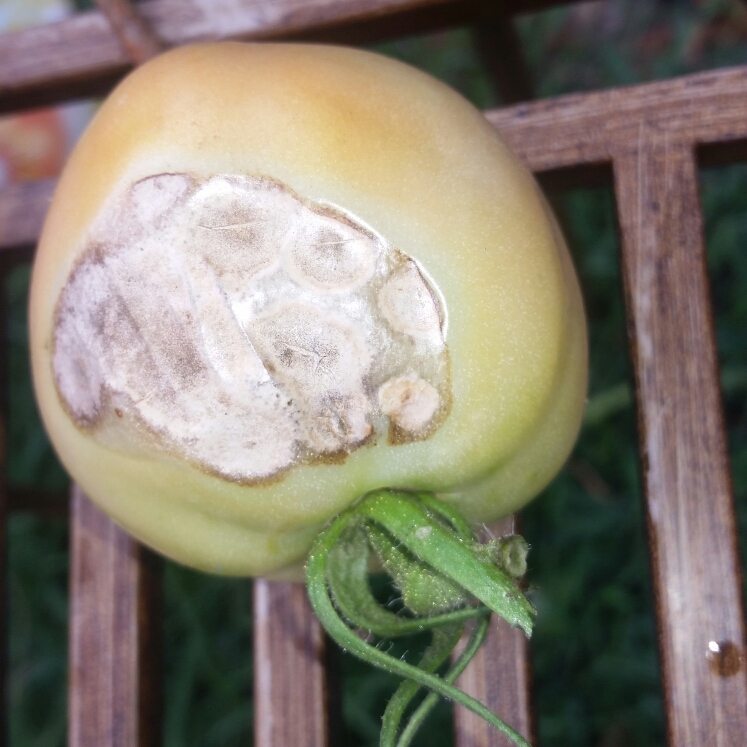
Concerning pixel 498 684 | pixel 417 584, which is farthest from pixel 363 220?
pixel 498 684

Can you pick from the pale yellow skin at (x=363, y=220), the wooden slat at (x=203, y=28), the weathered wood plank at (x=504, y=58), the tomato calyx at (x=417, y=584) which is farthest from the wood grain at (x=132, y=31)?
the tomato calyx at (x=417, y=584)

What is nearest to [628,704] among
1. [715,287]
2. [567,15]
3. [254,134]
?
[715,287]

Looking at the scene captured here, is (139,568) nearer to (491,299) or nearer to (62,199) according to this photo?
(62,199)

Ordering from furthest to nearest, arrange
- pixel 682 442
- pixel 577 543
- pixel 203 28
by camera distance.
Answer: pixel 577 543
pixel 203 28
pixel 682 442

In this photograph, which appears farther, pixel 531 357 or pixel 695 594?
pixel 695 594

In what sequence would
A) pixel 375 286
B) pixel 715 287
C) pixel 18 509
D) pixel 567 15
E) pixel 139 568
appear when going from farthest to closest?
pixel 567 15 → pixel 715 287 → pixel 18 509 → pixel 139 568 → pixel 375 286

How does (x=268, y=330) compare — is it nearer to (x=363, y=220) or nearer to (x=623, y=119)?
(x=363, y=220)

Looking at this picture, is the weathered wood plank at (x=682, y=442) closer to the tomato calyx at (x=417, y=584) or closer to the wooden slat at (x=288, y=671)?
the tomato calyx at (x=417, y=584)
